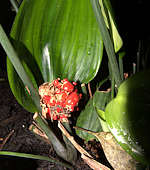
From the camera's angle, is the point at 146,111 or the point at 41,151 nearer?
the point at 146,111

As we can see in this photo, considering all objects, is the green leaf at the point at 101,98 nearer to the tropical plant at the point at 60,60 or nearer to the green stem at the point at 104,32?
the tropical plant at the point at 60,60

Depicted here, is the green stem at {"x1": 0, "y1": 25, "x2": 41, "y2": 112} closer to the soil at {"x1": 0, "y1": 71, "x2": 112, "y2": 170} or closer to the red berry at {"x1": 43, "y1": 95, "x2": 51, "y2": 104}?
the red berry at {"x1": 43, "y1": 95, "x2": 51, "y2": 104}

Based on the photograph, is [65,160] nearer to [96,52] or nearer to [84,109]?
[84,109]

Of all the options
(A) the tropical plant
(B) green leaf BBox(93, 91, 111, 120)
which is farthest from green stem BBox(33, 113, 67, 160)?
(B) green leaf BBox(93, 91, 111, 120)

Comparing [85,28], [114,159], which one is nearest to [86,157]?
[114,159]

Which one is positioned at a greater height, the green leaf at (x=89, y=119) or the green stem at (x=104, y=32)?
the green stem at (x=104, y=32)

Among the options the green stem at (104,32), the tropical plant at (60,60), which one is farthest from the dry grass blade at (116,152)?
the green stem at (104,32)

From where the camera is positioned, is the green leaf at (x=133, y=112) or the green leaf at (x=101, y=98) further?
the green leaf at (x=101, y=98)
